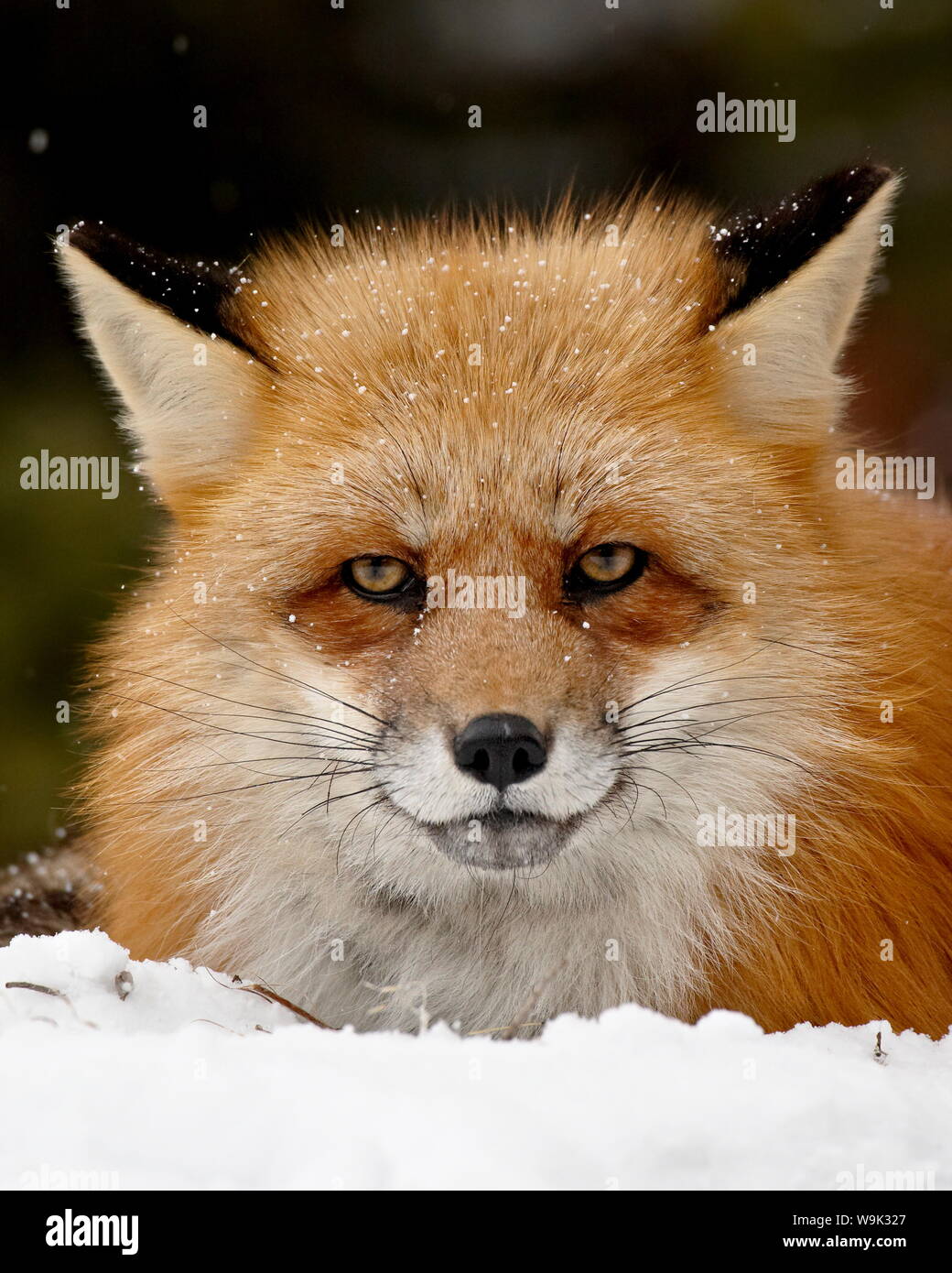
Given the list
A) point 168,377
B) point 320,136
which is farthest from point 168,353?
point 320,136

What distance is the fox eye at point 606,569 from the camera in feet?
8.86

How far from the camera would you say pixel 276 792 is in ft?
9.60

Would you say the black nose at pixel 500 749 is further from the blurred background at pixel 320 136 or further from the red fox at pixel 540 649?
the blurred background at pixel 320 136

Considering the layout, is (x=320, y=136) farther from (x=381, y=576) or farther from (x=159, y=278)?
(x=381, y=576)

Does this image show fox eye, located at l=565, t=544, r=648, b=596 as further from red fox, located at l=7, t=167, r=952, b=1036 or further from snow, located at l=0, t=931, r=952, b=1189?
snow, located at l=0, t=931, r=952, b=1189

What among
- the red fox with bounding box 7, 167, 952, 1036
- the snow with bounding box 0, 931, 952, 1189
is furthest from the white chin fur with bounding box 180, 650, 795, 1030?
the snow with bounding box 0, 931, 952, 1189

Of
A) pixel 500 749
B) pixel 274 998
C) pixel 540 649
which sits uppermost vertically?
pixel 540 649

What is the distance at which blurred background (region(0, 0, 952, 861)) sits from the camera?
6.40m

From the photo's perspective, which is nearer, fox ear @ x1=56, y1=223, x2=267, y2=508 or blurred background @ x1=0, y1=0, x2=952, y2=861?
fox ear @ x1=56, y1=223, x2=267, y2=508

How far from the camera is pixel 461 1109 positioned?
1.93 m

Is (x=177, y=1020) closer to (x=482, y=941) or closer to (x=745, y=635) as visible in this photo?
(x=482, y=941)

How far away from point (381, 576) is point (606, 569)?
488 millimetres

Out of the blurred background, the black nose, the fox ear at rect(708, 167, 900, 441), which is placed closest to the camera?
the black nose

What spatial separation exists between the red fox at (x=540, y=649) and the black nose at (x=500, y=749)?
2 cm
